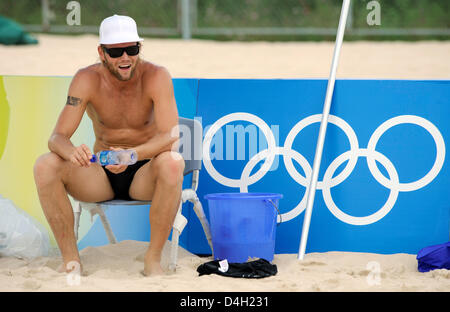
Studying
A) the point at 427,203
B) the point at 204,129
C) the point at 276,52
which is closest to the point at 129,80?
the point at 204,129

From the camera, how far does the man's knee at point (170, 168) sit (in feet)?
12.8

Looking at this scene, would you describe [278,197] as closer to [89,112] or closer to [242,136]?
[242,136]

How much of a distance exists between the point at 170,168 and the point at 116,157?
313 millimetres

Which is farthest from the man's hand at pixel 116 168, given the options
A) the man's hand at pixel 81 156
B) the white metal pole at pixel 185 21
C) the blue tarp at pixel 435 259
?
the white metal pole at pixel 185 21

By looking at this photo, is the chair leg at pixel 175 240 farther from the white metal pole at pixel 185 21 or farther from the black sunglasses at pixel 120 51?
the white metal pole at pixel 185 21

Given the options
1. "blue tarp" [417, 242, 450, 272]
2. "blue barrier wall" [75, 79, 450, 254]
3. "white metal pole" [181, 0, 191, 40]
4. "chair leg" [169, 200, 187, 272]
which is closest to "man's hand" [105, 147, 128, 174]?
"chair leg" [169, 200, 187, 272]

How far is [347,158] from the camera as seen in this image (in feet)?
15.2

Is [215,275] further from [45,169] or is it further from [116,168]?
[45,169]

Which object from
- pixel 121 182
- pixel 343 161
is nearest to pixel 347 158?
pixel 343 161

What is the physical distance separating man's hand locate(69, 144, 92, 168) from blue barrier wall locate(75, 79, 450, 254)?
42.5 inches

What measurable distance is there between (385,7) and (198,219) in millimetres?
8267

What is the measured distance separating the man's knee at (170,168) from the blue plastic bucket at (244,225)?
44 cm

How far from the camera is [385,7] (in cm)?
1191

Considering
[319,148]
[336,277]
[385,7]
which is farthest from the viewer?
[385,7]
